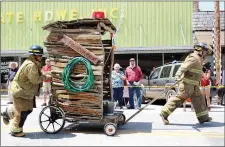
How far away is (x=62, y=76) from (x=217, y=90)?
24.9 feet

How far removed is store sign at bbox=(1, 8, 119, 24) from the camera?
2100 centimetres

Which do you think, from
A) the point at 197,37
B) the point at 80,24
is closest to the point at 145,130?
the point at 80,24

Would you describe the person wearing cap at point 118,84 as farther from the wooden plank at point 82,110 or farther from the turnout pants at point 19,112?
the turnout pants at point 19,112

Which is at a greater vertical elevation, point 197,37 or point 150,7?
point 150,7

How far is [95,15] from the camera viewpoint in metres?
7.78

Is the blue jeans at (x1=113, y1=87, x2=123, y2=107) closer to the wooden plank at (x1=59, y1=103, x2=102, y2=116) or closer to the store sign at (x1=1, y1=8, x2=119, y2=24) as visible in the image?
the wooden plank at (x1=59, y1=103, x2=102, y2=116)

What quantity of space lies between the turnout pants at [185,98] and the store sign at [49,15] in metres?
12.8

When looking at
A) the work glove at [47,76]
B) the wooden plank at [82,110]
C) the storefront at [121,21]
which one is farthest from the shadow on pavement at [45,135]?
the storefront at [121,21]

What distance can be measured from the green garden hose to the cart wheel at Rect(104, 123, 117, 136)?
815mm

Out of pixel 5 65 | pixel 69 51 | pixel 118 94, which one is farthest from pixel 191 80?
pixel 5 65

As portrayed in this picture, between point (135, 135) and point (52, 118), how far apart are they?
1670 millimetres

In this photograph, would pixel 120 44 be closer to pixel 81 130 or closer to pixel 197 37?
pixel 197 37

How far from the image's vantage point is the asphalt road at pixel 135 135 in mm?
6977

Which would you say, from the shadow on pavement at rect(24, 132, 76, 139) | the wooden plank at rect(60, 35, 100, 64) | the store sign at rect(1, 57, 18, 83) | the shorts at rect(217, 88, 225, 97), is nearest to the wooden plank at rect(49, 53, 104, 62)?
the wooden plank at rect(60, 35, 100, 64)
